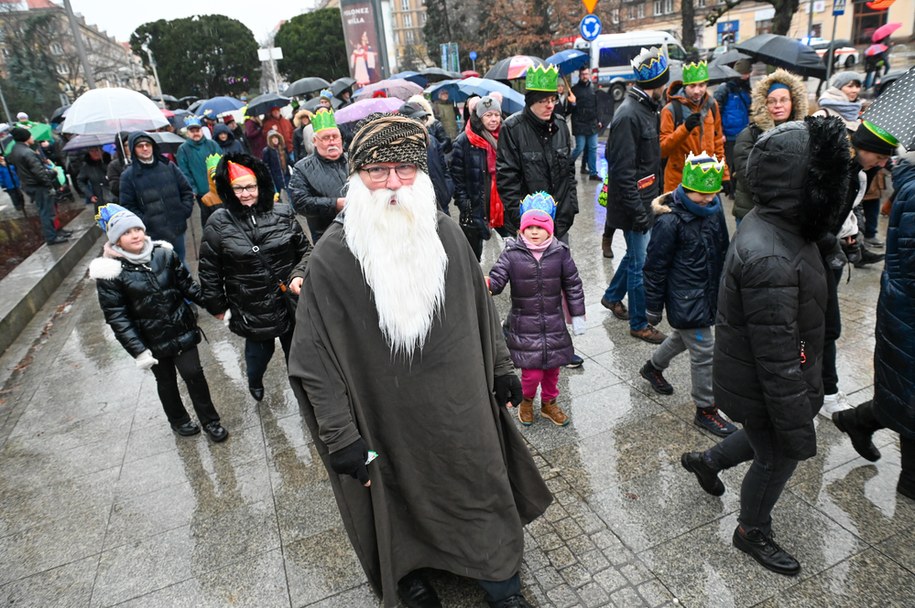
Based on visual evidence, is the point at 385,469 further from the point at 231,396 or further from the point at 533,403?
the point at 231,396

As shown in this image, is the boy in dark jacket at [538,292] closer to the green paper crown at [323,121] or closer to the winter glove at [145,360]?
the green paper crown at [323,121]

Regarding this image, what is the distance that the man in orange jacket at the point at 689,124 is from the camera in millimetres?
4980

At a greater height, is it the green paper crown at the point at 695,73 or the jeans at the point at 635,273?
the green paper crown at the point at 695,73

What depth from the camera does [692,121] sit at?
15.8 feet

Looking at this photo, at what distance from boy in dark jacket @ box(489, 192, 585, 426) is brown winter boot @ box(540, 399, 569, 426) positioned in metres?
0.22

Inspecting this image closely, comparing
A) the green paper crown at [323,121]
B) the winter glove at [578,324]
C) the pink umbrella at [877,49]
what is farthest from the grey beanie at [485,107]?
the pink umbrella at [877,49]

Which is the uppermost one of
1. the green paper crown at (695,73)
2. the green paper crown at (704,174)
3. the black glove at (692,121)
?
the green paper crown at (695,73)

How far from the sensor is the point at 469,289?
7.75ft

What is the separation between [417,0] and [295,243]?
11061 cm

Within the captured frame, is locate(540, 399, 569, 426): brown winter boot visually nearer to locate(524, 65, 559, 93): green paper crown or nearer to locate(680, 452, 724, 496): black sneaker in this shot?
locate(680, 452, 724, 496): black sneaker

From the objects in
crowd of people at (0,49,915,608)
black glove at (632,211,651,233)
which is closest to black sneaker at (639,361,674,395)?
crowd of people at (0,49,915,608)

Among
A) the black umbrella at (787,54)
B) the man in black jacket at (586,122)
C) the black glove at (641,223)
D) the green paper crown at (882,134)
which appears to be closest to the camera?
the green paper crown at (882,134)

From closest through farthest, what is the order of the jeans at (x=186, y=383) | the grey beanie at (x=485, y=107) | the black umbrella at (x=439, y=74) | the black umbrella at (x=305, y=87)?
1. the jeans at (x=186, y=383)
2. the grey beanie at (x=485, y=107)
3. the black umbrella at (x=305, y=87)
4. the black umbrella at (x=439, y=74)

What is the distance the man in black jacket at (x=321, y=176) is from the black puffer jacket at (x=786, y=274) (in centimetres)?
307
